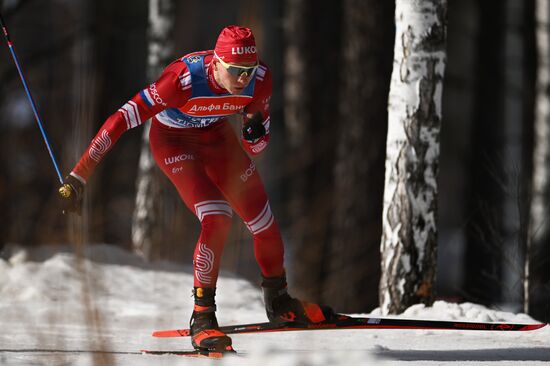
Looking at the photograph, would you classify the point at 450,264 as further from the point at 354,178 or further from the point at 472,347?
the point at 472,347

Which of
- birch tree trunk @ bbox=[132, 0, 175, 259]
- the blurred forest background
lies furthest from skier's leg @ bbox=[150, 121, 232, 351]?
birch tree trunk @ bbox=[132, 0, 175, 259]

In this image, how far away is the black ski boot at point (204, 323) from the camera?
6.00m

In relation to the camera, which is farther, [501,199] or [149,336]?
[501,199]

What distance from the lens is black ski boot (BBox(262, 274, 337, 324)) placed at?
21.3 feet

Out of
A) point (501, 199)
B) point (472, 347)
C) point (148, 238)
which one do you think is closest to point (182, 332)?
point (472, 347)

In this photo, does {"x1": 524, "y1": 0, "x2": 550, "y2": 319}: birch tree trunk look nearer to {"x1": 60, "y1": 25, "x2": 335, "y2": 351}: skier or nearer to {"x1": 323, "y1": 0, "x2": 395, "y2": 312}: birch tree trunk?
{"x1": 323, "y1": 0, "x2": 395, "y2": 312}: birch tree trunk

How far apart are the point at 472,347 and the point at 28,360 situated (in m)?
2.85

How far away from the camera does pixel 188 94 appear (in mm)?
6168

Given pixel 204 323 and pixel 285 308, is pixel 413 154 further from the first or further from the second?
pixel 204 323

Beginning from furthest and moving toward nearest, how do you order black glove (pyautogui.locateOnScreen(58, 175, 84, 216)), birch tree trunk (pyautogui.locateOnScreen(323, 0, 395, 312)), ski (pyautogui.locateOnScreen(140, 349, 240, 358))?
birch tree trunk (pyautogui.locateOnScreen(323, 0, 395, 312)) → ski (pyautogui.locateOnScreen(140, 349, 240, 358)) → black glove (pyautogui.locateOnScreen(58, 175, 84, 216))

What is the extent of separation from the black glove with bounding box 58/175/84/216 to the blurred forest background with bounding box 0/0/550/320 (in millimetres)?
733

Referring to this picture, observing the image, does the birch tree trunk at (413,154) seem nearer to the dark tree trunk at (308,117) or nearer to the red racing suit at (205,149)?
the red racing suit at (205,149)

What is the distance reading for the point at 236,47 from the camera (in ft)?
19.8

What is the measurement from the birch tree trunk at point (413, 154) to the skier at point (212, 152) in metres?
1.43
